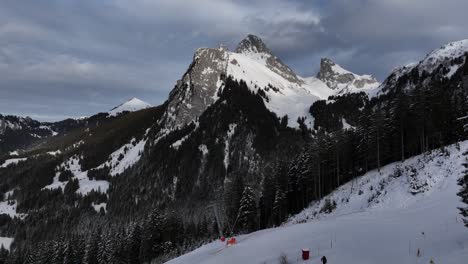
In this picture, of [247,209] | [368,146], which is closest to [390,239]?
[368,146]

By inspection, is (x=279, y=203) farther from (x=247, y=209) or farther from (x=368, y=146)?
(x=368, y=146)

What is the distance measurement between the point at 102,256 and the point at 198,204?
104991 mm

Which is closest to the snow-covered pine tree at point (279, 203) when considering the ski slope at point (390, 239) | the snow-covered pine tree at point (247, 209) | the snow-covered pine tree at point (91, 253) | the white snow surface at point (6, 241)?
the snow-covered pine tree at point (247, 209)

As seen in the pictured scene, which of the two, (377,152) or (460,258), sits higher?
(377,152)

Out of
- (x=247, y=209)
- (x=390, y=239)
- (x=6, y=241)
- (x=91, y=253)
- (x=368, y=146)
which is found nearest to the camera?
(x=390, y=239)

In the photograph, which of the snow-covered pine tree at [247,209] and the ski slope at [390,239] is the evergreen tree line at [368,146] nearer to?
the snow-covered pine tree at [247,209]

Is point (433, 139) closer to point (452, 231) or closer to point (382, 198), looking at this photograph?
point (382, 198)

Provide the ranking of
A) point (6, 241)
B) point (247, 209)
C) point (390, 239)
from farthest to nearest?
1. point (6, 241)
2. point (247, 209)
3. point (390, 239)

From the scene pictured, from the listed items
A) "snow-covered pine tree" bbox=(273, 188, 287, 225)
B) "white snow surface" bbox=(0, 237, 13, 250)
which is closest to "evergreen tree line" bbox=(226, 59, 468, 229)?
"snow-covered pine tree" bbox=(273, 188, 287, 225)

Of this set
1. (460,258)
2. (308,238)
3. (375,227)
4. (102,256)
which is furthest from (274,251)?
(102,256)

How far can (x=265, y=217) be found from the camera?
254 feet

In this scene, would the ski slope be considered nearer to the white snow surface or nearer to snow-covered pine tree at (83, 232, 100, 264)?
snow-covered pine tree at (83, 232, 100, 264)

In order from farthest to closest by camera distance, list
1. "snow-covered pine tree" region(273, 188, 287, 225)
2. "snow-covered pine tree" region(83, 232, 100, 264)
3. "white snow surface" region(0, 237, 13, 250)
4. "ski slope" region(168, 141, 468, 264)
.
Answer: "white snow surface" region(0, 237, 13, 250), "snow-covered pine tree" region(83, 232, 100, 264), "snow-covered pine tree" region(273, 188, 287, 225), "ski slope" region(168, 141, 468, 264)

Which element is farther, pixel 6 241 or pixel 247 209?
pixel 6 241
